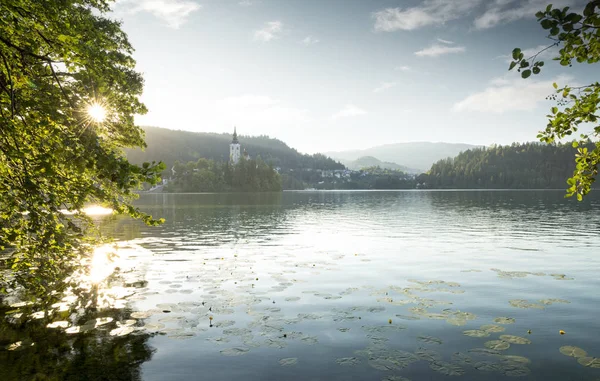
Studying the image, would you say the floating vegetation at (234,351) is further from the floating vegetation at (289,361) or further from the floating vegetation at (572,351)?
the floating vegetation at (572,351)

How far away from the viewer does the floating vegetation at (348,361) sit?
12.8m

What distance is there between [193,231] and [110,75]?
40.2 meters

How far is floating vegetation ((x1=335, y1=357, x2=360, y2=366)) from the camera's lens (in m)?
12.8

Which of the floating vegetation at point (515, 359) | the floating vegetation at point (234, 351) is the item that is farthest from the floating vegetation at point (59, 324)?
the floating vegetation at point (515, 359)

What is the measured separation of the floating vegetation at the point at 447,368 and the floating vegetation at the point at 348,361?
227 cm

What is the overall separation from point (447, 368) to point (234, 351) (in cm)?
678

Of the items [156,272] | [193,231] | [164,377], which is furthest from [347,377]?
[193,231]

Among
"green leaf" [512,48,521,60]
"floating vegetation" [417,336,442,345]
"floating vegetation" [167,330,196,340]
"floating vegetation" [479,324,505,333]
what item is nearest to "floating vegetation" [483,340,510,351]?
"floating vegetation" [479,324,505,333]

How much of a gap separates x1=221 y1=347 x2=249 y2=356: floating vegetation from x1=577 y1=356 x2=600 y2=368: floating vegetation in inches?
419

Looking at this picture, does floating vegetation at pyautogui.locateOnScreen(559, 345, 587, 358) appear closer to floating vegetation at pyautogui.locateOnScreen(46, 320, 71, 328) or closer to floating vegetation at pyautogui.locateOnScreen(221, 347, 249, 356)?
floating vegetation at pyautogui.locateOnScreen(221, 347, 249, 356)

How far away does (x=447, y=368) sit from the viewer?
40.7 feet

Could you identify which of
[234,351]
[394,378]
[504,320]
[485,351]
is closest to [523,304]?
[504,320]

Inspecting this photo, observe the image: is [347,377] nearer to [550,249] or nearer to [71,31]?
[71,31]

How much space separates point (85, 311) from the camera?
58.8ft
